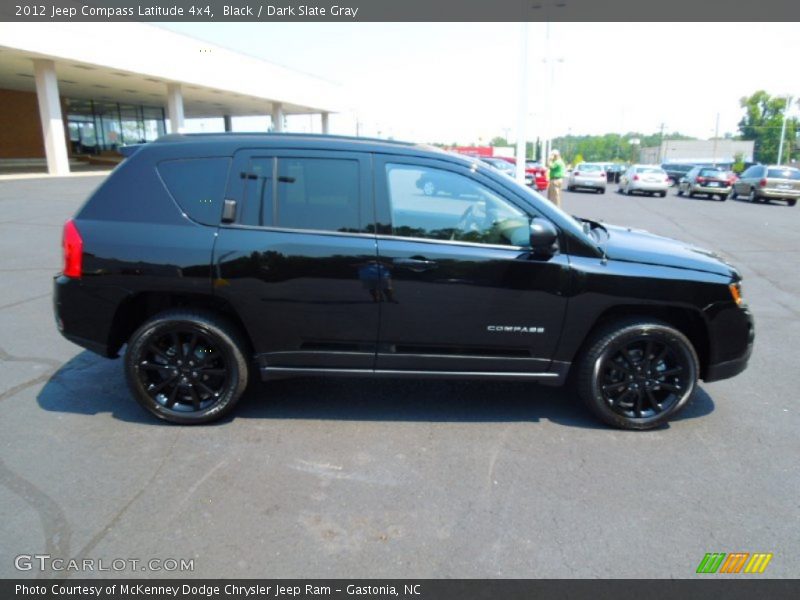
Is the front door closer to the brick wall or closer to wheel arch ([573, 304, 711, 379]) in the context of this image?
wheel arch ([573, 304, 711, 379])

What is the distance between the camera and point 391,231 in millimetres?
3502

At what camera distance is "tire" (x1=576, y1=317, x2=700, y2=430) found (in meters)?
3.61

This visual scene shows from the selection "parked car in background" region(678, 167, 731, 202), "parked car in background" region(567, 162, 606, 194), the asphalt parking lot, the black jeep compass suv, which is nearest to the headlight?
the black jeep compass suv

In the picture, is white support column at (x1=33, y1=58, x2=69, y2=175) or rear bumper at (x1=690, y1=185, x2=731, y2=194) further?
Result: rear bumper at (x1=690, y1=185, x2=731, y2=194)

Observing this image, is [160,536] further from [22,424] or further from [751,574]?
[751,574]

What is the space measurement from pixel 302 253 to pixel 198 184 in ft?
2.89

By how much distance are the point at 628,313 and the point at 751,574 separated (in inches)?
67.5

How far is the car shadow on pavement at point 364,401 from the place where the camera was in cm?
383

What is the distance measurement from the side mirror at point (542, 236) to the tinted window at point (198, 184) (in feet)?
6.72

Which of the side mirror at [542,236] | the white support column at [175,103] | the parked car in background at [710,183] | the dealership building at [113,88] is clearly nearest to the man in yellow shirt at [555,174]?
the parked car in background at [710,183]

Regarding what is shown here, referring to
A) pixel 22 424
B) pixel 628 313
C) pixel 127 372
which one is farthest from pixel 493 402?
pixel 22 424

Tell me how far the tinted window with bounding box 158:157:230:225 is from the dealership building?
22758mm

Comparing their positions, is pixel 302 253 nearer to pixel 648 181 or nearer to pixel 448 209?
pixel 448 209
